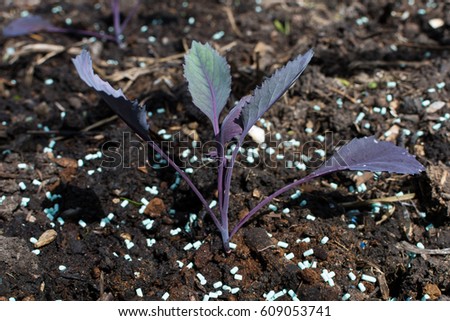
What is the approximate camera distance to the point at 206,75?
1.33 metres

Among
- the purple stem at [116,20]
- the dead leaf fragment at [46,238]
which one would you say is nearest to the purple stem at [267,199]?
the dead leaf fragment at [46,238]

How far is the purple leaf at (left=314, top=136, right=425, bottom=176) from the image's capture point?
4.22 ft

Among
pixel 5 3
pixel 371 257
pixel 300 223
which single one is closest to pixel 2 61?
pixel 5 3

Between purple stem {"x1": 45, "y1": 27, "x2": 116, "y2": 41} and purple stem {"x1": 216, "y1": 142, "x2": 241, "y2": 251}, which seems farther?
purple stem {"x1": 45, "y1": 27, "x2": 116, "y2": 41}

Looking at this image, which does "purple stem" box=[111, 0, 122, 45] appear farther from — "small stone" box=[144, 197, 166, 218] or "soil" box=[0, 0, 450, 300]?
"small stone" box=[144, 197, 166, 218]

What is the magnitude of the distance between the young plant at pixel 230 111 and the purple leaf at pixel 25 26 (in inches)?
38.4

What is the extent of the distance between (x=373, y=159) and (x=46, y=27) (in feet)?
4.66

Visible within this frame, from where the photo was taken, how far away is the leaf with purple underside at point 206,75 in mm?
1317

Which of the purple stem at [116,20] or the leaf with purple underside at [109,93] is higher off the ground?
the leaf with purple underside at [109,93]

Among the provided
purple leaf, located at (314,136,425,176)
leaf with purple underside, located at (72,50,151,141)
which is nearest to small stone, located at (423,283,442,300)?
purple leaf, located at (314,136,425,176)

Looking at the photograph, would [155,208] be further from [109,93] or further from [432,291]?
[432,291]

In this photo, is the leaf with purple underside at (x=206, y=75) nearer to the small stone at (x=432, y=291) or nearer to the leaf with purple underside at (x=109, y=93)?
the leaf with purple underside at (x=109, y=93)

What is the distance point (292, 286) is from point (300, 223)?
0.62ft

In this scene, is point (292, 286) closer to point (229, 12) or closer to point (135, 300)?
point (135, 300)
